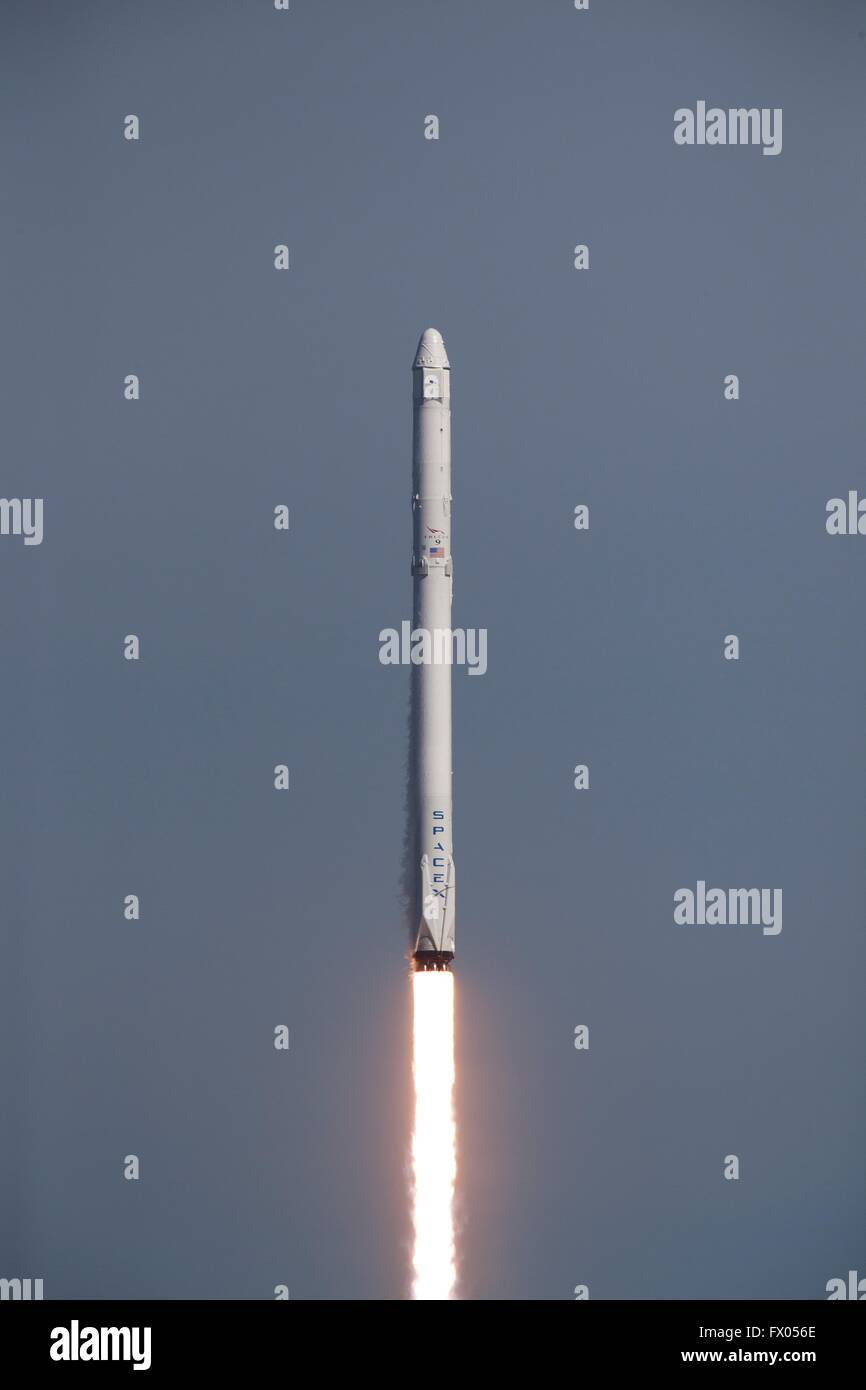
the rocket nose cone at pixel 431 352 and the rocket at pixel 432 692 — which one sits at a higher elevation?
the rocket nose cone at pixel 431 352

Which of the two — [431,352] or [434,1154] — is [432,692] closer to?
[431,352]

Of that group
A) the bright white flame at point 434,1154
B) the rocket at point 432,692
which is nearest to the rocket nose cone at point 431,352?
the rocket at point 432,692

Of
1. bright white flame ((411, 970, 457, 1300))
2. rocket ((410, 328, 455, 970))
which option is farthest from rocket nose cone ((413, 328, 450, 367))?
bright white flame ((411, 970, 457, 1300))

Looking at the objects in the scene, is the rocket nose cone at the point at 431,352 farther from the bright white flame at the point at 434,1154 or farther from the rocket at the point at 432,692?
the bright white flame at the point at 434,1154

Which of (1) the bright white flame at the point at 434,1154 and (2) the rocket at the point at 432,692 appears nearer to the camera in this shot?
(2) the rocket at the point at 432,692

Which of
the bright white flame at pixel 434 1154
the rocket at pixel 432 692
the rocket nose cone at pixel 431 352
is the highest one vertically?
the rocket nose cone at pixel 431 352
